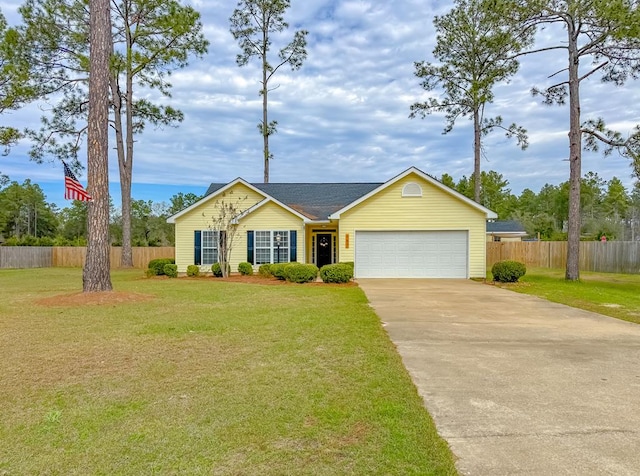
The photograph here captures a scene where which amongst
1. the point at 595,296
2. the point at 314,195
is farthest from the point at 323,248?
the point at 595,296

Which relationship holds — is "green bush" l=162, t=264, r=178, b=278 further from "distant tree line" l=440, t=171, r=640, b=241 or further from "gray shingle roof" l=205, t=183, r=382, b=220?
"distant tree line" l=440, t=171, r=640, b=241

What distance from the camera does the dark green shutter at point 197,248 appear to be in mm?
18922

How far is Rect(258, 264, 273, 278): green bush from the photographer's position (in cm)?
1727

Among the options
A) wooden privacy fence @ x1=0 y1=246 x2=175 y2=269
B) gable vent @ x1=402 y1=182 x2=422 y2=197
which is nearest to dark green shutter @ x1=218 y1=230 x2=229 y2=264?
gable vent @ x1=402 y1=182 x2=422 y2=197

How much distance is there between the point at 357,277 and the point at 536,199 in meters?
56.0

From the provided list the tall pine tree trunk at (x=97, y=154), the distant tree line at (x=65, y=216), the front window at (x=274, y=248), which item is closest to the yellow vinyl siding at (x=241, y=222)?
the front window at (x=274, y=248)

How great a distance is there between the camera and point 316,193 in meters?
22.5

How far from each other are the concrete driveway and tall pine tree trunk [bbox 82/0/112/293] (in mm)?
7117

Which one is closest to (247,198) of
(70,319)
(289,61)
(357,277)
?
(357,277)

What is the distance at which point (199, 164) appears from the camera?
1238 inches

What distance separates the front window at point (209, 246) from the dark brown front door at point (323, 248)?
4727 mm

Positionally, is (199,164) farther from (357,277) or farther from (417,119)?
(357,277)

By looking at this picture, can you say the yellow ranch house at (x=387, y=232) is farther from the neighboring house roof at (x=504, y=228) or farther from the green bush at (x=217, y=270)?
the neighboring house roof at (x=504, y=228)

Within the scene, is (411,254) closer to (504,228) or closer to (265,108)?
(265,108)
